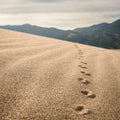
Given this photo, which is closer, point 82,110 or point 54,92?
point 82,110

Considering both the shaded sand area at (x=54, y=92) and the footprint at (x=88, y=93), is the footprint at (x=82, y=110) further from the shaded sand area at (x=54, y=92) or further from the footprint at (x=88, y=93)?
the footprint at (x=88, y=93)

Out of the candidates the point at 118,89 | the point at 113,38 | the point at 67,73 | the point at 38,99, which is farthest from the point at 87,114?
the point at 113,38

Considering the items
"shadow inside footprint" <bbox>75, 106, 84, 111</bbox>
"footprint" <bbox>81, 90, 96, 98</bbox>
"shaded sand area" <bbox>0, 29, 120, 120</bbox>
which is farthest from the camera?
"footprint" <bbox>81, 90, 96, 98</bbox>

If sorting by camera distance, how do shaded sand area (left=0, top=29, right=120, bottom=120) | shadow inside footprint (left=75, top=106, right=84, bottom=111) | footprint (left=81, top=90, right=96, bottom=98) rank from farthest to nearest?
1. footprint (left=81, top=90, right=96, bottom=98)
2. shadow inside footprint (left=75, top=106, right=84, bottom=111)
3. shaded sand area (left=0, top=29, right=120, bottom=120)

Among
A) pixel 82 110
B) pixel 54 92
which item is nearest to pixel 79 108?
pixel 82 110

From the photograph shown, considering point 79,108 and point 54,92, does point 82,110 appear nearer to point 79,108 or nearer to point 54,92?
point 79,108

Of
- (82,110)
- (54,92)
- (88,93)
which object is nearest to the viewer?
(82,110)

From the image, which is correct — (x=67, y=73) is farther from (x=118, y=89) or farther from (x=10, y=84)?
(x=10, y=84)

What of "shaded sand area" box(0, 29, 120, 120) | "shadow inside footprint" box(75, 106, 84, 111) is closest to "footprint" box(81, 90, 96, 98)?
"shaded sand area" box(0, 29, 120, 120)

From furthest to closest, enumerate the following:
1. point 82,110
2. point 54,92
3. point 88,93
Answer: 1. point 88,93
2. point 54,92
3. point 82,110

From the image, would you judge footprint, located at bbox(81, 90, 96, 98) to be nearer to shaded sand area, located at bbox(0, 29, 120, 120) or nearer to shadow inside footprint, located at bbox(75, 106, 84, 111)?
shaded sand area, located at bbox(0, 29, 120, 120)

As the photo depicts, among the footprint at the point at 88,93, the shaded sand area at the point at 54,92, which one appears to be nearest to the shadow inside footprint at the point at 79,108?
the shaded sand area at the point at 54,92

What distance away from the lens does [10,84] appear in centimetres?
213

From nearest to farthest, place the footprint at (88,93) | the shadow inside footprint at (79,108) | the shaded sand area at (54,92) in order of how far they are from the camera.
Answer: the shaded sand area at (54,92), the shadow inside footprint at (79,108), the footprint at (88,93)
